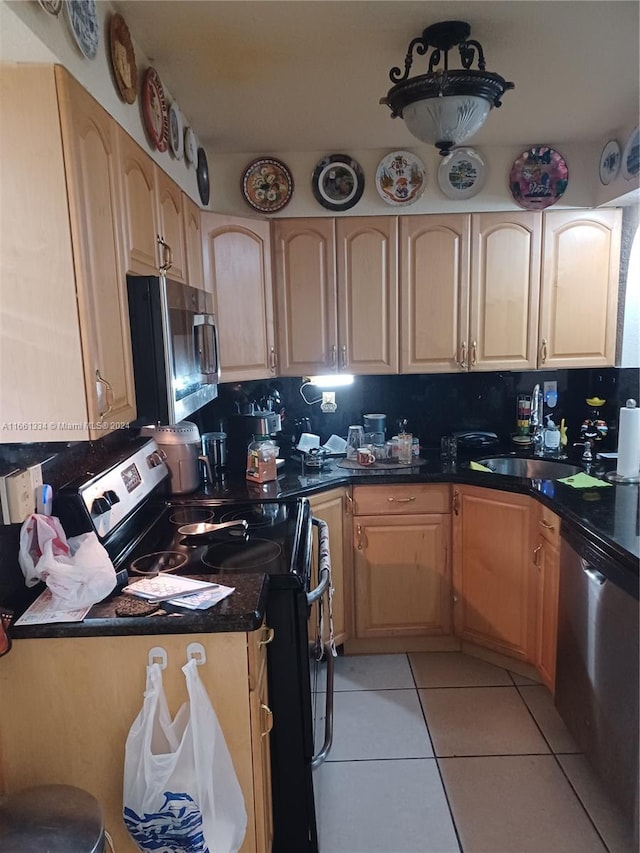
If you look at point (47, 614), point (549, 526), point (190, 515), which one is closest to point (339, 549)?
point (190, 515)

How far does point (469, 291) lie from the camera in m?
2.76

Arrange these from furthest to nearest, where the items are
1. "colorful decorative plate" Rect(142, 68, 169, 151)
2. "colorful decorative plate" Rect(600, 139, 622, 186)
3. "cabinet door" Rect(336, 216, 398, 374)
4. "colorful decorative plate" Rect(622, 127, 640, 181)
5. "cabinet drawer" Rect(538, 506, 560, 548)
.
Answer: "cabinet door" Rect(336, 216, 398, 374) → "colorful decorative plate" Rect(600, 139, 622, 186) → "colorful decorative plate" Rect(622, 127, 640, 181) → "cabinet drawer" Rect(538, 506, 560, 548) → "colorful decorative plate" Rect(142, 68, 169, 151)

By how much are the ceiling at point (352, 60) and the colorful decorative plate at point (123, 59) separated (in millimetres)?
39

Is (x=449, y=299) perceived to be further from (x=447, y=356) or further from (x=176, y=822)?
(x=176, y=822)

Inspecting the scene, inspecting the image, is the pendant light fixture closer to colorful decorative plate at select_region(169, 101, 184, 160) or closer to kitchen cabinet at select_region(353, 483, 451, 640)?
colorful decorative plate at select_region(169, 101, 184, 160)

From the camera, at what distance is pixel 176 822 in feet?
4.29

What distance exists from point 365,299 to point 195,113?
1.05 meters

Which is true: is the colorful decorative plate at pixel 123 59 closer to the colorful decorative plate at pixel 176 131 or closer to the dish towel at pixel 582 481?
the colorful decorative plate at pixel 176 131

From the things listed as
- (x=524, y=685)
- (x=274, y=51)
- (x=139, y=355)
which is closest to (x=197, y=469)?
(x=139, y=355)

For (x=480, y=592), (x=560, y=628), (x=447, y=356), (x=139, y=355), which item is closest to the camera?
(x=139, y=355)

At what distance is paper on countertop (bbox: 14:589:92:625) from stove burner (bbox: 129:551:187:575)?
0.86ft

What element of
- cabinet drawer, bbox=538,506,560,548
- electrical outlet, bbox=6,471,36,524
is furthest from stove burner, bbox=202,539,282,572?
cabinet drawer, bbox=538,506,560,548

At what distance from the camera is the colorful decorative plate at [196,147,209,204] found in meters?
2.50

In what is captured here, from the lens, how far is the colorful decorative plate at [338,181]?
2.71 metres
